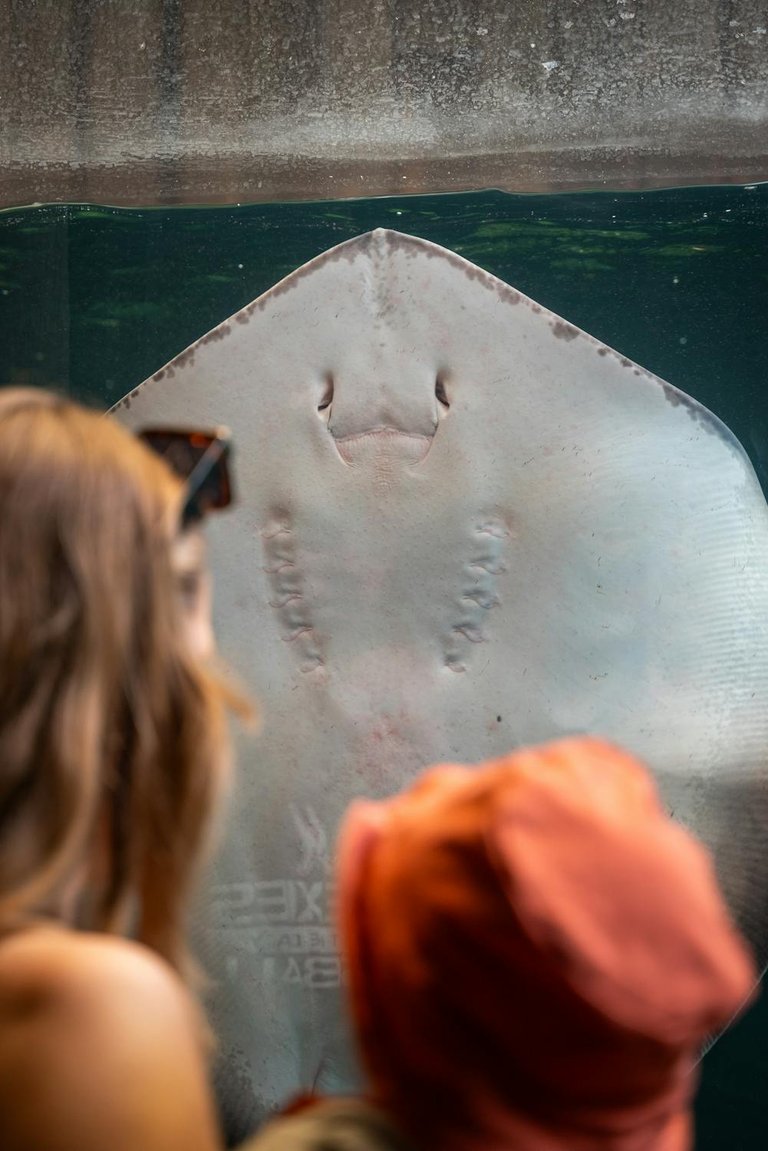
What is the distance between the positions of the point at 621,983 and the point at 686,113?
5.34 feet

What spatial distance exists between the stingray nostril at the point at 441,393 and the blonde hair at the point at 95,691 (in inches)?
29.6

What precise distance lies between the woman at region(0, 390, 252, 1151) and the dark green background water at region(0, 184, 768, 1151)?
4.12 ft

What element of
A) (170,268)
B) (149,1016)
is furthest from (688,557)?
(170,268)

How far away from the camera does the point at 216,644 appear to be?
1.26 meters

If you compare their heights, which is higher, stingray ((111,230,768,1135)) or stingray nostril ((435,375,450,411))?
stingray nostril ((435,375,450,411))

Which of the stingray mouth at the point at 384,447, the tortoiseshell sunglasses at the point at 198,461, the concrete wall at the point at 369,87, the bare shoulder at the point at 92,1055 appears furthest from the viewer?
the concrete wall at the point at 369,87

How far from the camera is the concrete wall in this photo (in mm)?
1587

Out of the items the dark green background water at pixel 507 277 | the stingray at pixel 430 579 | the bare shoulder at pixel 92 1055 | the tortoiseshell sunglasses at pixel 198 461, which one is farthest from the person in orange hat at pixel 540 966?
the dark green background water at pixel 507 277

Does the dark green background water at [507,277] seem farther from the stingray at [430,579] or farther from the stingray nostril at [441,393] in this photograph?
the stingray nostril at [441,393]

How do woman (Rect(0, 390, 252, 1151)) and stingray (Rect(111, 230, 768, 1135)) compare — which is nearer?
woman (Rect(0, 390, 252, 1151))

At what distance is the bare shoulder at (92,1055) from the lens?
348 mm

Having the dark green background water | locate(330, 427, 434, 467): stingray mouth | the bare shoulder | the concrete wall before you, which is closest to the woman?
the bare shoulder

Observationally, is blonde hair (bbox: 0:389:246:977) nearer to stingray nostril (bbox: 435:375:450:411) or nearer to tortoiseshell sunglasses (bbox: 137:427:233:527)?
tortoiseshell sunglasses (bbox: 137:427:233:527)

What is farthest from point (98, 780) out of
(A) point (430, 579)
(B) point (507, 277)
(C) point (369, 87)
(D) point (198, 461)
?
(B) point (507, 277)
